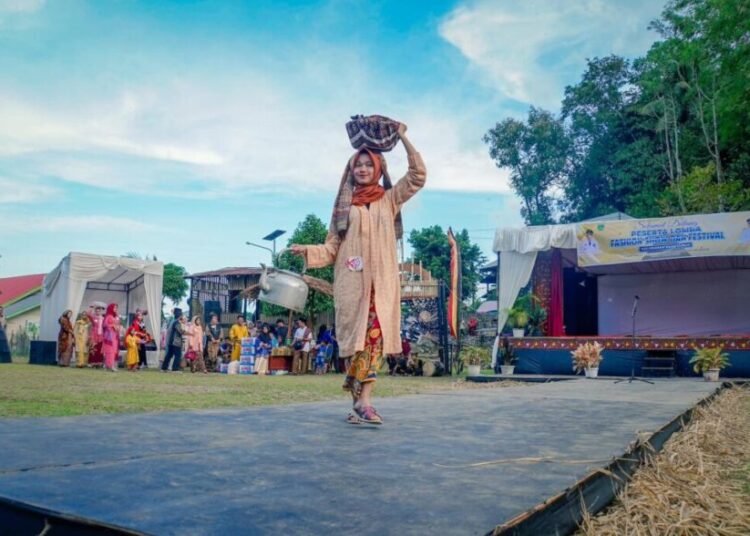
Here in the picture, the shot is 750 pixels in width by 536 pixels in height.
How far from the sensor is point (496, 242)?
46.1ft

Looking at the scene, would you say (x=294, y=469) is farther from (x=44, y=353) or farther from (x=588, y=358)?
(x=44, y=353)

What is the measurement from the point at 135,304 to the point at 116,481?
18879 mm

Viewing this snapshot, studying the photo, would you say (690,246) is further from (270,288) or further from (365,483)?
(365,483)

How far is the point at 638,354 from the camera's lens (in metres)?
12.1

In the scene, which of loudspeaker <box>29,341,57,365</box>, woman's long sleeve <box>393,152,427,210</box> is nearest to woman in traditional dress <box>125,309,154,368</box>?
loudspeaker <box>29,341,57,365</box>

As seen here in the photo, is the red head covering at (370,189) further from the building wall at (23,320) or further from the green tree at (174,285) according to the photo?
the green tree at (174,285)

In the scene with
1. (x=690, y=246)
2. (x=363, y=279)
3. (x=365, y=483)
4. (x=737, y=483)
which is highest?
(x=690, y=246)

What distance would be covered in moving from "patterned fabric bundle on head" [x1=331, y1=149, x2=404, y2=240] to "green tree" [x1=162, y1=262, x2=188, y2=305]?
3883 centimetres

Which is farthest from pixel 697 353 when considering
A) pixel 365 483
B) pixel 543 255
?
pixel 365 483

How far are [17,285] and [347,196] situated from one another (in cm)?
3823

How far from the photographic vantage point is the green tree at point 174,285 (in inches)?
1628

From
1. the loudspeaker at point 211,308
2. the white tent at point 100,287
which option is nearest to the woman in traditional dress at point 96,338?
the white tent at point 100,287

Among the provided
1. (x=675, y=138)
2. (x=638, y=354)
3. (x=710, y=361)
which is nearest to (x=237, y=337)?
(x=638, y=354)

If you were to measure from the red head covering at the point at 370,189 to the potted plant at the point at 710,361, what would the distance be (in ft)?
28.9
